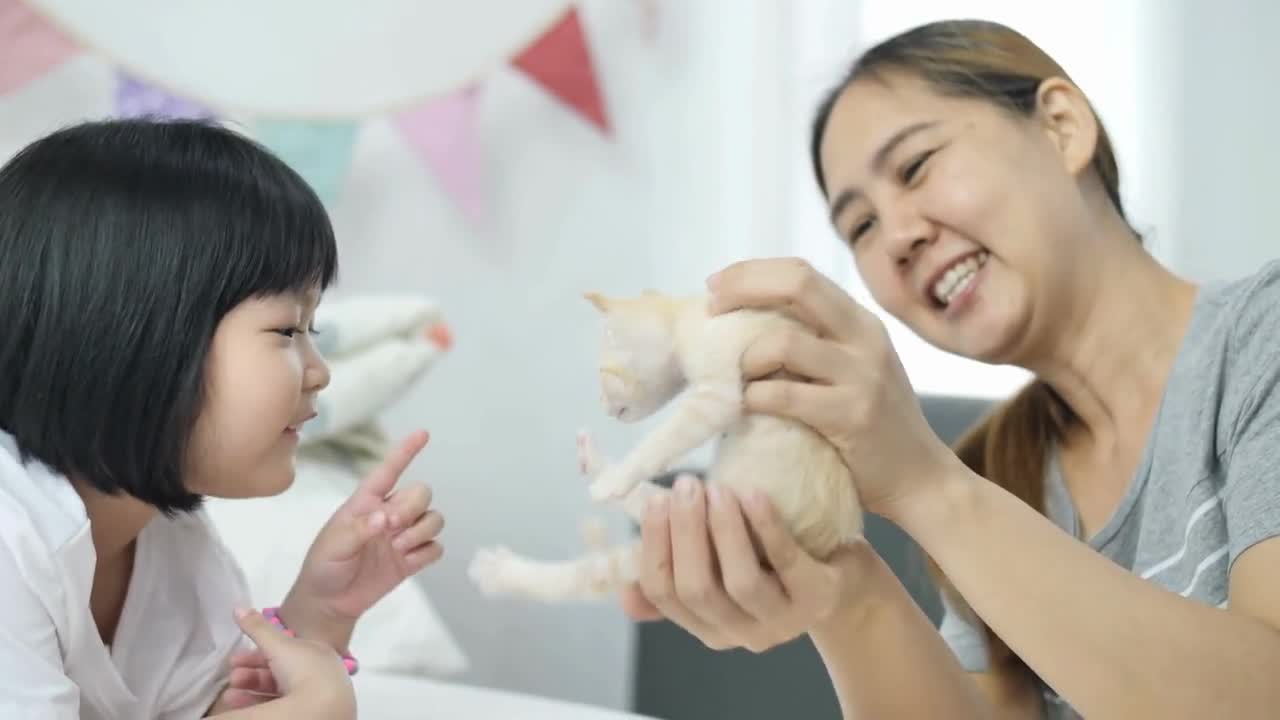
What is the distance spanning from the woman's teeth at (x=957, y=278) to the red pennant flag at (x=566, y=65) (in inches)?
36.5

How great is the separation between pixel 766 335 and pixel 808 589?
0.16 m

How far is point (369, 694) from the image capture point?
0.95 meters

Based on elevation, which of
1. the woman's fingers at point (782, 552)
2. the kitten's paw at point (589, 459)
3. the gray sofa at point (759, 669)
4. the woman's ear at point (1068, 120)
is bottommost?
the gray sofa at point (759, 669)

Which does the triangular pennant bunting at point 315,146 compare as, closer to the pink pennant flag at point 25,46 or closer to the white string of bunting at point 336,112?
the white string of bunting at point 336,112

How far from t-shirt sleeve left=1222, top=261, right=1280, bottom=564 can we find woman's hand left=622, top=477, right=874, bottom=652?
0.23 meters

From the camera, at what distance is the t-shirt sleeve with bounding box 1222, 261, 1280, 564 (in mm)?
683

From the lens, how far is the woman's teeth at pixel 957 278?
91 centimetres

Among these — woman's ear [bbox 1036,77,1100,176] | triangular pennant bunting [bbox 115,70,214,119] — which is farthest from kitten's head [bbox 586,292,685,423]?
triangular pennant bunting [bbox 115,70,214,119]

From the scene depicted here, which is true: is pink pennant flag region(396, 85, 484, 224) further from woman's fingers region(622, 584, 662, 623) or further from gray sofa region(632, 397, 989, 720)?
woman's fingers region(622, 584, 662, 623)

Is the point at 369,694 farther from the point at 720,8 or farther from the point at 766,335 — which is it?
the point at 720,8

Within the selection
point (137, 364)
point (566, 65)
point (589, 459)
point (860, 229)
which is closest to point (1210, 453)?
point (860, 229)

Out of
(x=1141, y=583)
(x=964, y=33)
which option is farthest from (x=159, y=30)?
(x=1141, y=583)

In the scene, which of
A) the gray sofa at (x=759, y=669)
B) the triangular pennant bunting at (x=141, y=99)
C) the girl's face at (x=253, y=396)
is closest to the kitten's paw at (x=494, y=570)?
the girl's face at (x=253, y=396)

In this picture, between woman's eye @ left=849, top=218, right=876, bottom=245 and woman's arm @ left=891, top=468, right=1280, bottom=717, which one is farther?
woman's eye @ left=849, top=218, right=876, bottom=245
